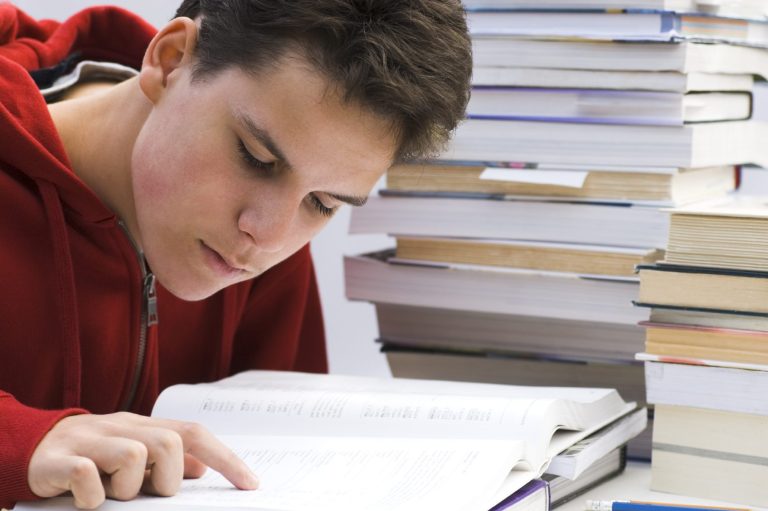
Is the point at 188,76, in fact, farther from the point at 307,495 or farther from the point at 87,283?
the point at 307,495

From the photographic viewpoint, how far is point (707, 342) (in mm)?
921

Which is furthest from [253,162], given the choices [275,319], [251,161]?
[275,319]

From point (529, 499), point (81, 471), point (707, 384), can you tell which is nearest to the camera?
point (81, 471)

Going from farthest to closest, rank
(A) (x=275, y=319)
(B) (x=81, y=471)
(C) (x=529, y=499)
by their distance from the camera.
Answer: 1. (A) (x=275, y=319)
2. (C) (x=529, y=499)
3. (B) (x=81, y=471)

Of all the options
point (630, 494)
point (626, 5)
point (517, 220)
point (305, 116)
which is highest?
point (626, 5)

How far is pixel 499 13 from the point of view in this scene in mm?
1171

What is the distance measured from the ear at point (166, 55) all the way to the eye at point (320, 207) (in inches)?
6.2

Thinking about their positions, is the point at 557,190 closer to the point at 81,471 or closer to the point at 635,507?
the point at 635,507

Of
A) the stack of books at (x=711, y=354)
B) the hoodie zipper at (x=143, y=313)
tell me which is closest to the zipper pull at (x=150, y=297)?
the hoodie zipper at (x=143, y=313)

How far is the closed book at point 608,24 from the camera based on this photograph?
1098 mm

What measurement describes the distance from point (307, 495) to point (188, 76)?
381mm

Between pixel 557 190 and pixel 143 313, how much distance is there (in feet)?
1.43

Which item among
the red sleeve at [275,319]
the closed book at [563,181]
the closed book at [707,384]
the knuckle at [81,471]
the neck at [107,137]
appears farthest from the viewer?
the red sleeve at [275,319]

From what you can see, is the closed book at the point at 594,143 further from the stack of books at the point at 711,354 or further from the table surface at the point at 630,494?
the table surface at the point at 630,494
